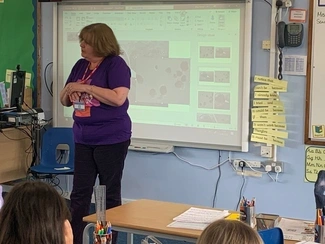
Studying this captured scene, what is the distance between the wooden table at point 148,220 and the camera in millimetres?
2533

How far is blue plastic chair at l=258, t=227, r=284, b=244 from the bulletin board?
12.2 ft

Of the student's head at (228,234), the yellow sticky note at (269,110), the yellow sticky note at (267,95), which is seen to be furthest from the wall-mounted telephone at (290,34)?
the student's head at (228,234)

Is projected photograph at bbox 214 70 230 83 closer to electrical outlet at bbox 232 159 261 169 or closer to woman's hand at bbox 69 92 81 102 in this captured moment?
electrical outlet at bbox 232 159 261 169

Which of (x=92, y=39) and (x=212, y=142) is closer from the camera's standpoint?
(x=92, y=39)

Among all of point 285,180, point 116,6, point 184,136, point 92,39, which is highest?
point 116,6

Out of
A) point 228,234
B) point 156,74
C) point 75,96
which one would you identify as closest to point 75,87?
point 75,96

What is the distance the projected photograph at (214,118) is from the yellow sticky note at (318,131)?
660 millimetres

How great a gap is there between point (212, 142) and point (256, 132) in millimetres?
372

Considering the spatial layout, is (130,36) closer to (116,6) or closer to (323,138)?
(116,6)

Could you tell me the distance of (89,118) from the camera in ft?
11.8

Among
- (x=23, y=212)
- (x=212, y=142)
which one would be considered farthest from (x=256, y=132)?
(x=23, y=212)

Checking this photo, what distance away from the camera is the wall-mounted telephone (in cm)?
428

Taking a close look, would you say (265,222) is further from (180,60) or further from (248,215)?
(180,60)

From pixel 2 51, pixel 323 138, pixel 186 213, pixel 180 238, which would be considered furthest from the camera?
pixel 2 51
